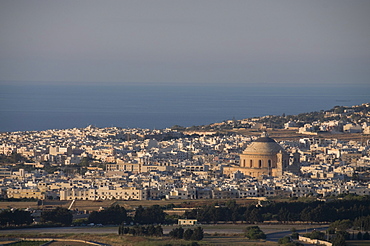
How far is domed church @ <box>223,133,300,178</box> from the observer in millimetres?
74875

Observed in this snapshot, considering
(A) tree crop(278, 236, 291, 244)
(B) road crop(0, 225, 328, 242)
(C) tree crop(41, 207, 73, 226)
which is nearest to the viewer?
(A) tree crop(278, 236, 291, 244)

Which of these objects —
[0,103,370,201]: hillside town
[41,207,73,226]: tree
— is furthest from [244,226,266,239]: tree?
[0,103,370,201]: hillside town

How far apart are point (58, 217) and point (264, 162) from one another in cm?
2639

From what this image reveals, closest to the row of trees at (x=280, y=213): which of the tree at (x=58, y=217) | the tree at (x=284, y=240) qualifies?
the tree at (x=58, y=217)

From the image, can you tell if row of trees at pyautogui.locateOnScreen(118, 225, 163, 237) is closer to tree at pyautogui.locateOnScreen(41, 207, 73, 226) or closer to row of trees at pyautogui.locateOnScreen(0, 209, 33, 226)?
tree at pyautogui.locateOnScreen(41, 207, 73, 226)

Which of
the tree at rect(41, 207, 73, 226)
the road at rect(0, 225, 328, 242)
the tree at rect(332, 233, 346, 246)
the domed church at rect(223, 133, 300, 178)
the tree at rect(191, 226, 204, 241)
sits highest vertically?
the domed church at rect(223, 133, 300, 178)

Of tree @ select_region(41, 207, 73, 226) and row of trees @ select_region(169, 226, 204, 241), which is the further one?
tree @ select_region(41, 207, 73, 226)

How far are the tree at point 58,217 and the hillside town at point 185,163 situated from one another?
36.5 feet

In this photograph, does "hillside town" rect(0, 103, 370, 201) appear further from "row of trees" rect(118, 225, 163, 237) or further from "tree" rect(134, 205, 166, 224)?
"row of trees" rect(118, 225, 163, 237)

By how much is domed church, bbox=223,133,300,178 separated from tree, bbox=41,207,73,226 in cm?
2424

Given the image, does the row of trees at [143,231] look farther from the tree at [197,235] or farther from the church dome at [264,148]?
the church dome at [264,148]

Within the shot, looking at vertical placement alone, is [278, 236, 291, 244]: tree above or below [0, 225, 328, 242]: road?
below

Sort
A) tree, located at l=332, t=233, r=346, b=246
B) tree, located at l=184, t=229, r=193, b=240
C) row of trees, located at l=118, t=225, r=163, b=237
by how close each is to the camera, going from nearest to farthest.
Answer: tree, located at l=332, t=233, r=346, b=246 < tree, located at l=184, t=229, r=193, b=240 < row of trees, located at l=118, t=225, r=163, b=237

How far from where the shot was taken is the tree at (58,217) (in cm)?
5141
